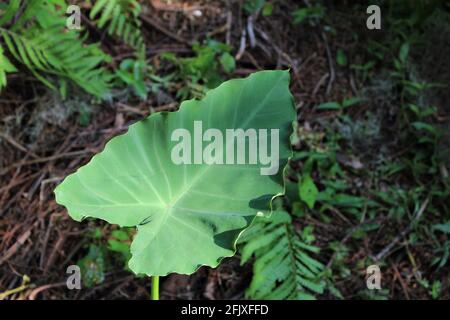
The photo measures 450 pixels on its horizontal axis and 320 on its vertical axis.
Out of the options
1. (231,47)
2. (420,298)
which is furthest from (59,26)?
(420,298)

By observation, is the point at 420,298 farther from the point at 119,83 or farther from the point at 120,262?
the point at 119,83

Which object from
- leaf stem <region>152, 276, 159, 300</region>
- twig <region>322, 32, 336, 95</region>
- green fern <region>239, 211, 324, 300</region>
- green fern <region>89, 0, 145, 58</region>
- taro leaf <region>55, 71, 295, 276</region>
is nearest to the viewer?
taro leaf <region>55, 71, 295, 276</region>

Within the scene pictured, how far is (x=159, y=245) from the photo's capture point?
4.01 ft

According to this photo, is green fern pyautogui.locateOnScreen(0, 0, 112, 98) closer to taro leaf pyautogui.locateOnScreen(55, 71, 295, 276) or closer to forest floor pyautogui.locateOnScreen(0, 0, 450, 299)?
forest floor pyautogui.locateOnScreen(0, 0, 450, 299)

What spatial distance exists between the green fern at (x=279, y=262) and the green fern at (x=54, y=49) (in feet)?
2.74

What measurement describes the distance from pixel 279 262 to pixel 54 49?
1147mm

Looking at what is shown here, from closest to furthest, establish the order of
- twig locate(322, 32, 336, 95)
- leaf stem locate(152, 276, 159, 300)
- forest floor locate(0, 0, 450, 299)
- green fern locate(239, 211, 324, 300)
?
1. leaf stem locate(152, 276, 159, 300)
2. green fern locate(239, 211, 324, 300)
3. forest floor locate(0, 0, 450, 299)
4. twig locate(322, 32, 336, 95)

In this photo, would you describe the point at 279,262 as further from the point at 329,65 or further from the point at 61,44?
the point at 61,44

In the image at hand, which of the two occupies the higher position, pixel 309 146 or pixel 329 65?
pixel 329 65

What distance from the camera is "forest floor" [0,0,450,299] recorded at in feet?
6.20

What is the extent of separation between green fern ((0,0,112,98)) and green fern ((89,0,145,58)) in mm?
120

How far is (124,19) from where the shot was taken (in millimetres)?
2139

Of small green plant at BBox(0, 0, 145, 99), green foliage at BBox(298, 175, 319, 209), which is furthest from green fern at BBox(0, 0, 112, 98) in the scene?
green foliage at BBox(298, 175, 319, 209)

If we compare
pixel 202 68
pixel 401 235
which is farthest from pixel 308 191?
pixel 202 68
